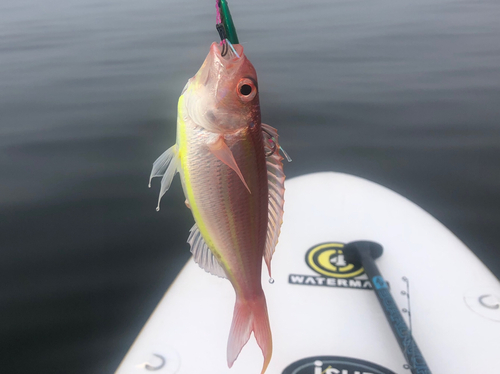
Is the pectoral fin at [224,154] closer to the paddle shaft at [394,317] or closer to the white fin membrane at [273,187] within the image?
the white fin membrane at [273,187]

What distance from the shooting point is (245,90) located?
1.20m

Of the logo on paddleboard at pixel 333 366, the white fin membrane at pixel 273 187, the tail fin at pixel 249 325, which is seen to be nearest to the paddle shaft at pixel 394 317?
the logo on paddleboard at pixel 333 366

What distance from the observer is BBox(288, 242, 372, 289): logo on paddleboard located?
2.83m

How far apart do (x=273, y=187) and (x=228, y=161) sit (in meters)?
0.30

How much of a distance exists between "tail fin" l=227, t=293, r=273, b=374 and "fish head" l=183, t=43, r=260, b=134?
2.23 ft

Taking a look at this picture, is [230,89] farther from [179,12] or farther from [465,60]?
[179,12]

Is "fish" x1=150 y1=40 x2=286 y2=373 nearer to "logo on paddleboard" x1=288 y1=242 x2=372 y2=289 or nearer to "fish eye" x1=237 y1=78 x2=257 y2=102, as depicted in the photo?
"fish eye" x1=237 y1=78 x2=257 y2=102

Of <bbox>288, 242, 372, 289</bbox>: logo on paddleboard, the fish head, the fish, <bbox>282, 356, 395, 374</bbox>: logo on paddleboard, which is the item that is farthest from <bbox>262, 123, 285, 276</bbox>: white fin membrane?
<bbox>288, 242, 372, 289</bbox>: logo on paddleboard

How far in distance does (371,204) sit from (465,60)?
6858mm

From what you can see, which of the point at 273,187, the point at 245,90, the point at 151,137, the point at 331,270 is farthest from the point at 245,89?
the point at 151,137

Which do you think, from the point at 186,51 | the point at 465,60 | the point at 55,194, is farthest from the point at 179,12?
the point at 55,194

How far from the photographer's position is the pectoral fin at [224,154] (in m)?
1.12

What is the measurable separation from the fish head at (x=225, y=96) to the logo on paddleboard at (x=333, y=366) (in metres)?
1.64

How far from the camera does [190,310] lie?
2691mm
